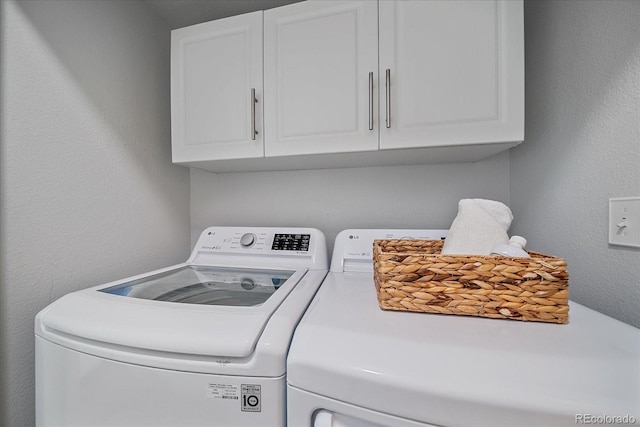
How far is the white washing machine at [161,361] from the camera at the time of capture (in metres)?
0.52

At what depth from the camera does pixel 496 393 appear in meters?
0.40

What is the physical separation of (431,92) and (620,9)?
0.46 meters

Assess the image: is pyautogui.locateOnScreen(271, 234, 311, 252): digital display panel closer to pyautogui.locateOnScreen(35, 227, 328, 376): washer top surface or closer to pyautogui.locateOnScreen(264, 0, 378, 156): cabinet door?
pyautogui.locateOnScreen(35, 227, 328, 376): washer top surface

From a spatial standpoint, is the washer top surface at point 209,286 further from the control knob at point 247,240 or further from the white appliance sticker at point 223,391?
the white appliance sticker at point 223,391

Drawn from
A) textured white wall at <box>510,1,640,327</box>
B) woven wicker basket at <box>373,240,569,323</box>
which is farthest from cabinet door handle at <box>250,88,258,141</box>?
textured white wall at <box>510,1,640,327</box>

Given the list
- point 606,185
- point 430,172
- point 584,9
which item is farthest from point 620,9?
point 430,172

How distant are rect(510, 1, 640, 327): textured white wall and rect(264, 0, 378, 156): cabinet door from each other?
0.61 metres

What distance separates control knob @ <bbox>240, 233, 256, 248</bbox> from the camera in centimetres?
124

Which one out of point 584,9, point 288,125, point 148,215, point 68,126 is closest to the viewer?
point 584,9

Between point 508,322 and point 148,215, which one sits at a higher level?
point 148,215

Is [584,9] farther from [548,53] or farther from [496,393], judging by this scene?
[496,393]

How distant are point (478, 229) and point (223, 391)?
0.79m

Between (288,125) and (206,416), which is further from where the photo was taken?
(288,125)

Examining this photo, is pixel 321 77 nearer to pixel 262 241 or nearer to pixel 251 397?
pixel 262 241
